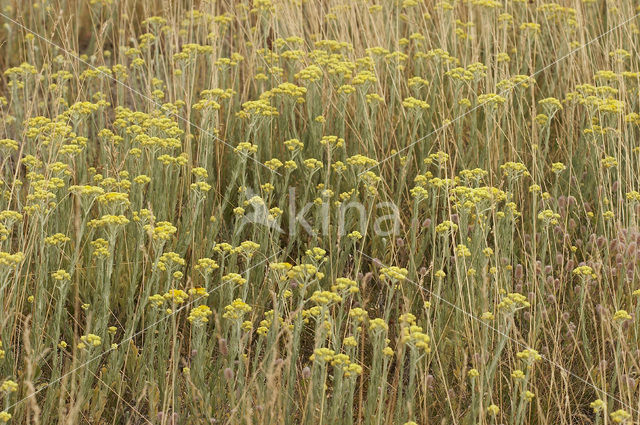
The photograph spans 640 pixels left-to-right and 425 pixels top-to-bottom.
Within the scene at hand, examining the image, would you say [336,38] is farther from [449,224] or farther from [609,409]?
[609,409]

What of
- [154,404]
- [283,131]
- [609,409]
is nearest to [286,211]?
[283,131]

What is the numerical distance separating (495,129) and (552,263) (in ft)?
2.76

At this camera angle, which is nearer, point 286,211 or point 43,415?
point 43,415

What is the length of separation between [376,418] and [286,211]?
1.48m

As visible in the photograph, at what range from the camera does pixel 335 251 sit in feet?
11.9

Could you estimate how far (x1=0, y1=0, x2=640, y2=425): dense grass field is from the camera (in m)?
2.71

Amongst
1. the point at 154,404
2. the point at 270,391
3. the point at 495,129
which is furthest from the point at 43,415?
the point at 495,129

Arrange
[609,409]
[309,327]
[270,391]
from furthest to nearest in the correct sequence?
[309,327] → [609,409] → [270,391]

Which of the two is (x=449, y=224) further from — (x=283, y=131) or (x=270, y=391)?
(x=283, y=131)

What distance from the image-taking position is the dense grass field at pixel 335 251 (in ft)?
8.90

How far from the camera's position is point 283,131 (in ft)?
14.1

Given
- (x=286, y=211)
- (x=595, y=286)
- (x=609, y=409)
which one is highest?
(x=286, y=211)

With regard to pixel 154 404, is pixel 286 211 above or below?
above

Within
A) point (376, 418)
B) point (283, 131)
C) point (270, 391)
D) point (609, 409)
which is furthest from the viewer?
point (283, 131)
